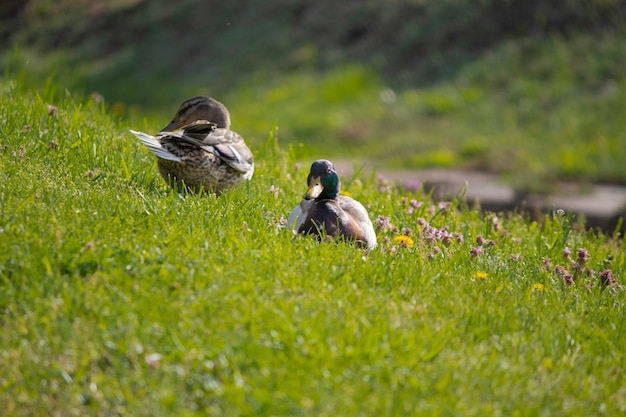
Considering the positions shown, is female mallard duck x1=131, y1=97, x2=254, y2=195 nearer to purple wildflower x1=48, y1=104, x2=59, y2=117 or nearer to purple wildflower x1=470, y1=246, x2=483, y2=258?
purple wildflower x1=48, y1=104, x2=59, y2=117

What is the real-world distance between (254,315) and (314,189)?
1320 millimetres

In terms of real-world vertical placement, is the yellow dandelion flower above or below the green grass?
above

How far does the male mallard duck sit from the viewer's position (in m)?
5.42

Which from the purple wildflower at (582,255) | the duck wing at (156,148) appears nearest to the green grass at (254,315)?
the purple wildflower at (582,255)

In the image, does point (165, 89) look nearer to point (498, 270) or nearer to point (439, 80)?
point (439, 80)

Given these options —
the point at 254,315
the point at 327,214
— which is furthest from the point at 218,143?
the point at 254,315

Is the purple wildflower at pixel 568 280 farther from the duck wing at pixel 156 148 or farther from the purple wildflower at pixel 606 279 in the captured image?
the duck wing at pixel 156 148

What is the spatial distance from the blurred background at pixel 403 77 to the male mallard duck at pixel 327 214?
4.69 m

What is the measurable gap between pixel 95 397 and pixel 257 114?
12.8m

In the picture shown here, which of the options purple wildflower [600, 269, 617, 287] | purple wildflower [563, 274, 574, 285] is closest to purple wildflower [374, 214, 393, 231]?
purple wildflower [563, 274, 574, 285]

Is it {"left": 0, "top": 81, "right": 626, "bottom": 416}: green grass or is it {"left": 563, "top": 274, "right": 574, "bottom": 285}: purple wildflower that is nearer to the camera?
{"left": 0, "top": 81, "right": 626, "bottom": 416}: green grass

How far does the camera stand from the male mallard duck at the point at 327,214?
17.8 ft

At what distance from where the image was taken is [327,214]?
5457 mm

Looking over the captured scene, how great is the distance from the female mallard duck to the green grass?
0.20 m
